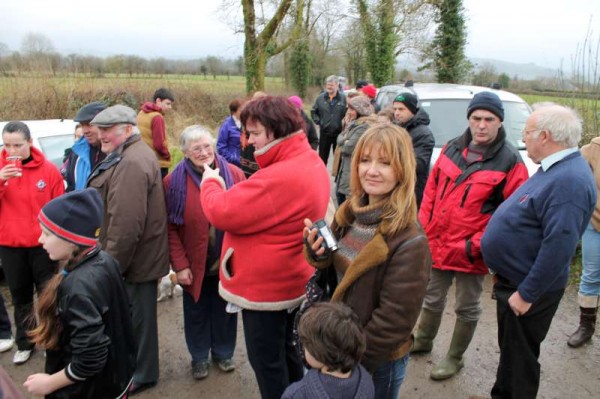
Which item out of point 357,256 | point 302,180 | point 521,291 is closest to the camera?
point 357,256

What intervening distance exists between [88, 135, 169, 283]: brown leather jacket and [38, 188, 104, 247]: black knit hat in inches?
29.5

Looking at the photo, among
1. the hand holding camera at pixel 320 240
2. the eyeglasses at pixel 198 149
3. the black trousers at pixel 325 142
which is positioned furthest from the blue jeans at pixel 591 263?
the black trousers at pixel 325 142

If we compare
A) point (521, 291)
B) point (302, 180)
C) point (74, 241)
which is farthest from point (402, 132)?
point (74, 241)

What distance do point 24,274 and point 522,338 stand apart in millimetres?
3716

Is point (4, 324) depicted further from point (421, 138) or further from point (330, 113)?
point (330, 113)

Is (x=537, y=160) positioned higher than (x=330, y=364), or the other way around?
(x=537, y=160)

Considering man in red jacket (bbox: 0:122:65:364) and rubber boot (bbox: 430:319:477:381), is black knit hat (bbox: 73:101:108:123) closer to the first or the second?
man in red jacket (bbox: 0:122:65:364)

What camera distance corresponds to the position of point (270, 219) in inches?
88.7

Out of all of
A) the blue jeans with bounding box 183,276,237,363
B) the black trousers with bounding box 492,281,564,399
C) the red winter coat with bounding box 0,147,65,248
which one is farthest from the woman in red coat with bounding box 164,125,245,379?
the black trousers with bounding box 492,281,564,399

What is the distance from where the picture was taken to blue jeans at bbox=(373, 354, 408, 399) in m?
2.21

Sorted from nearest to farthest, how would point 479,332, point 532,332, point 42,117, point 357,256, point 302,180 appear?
point 357,256 < point 302,180 < point 532,332 < point 479,332 < point 42,117

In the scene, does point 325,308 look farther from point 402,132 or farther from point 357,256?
point 402,132

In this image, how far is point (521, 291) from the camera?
2574mm

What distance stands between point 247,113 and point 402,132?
0.80m
